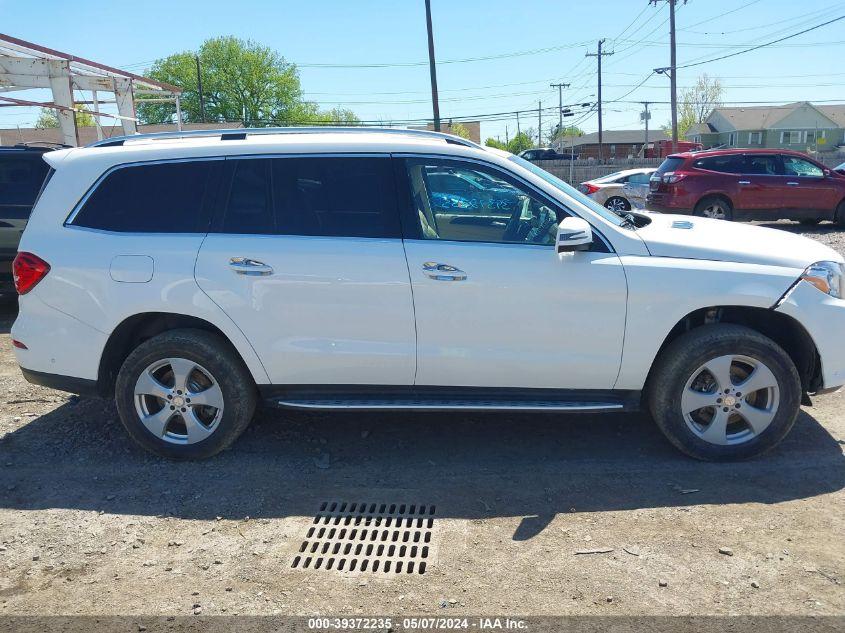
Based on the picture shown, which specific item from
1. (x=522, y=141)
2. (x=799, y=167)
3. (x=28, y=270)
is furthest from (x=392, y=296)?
(x=522, y=141)

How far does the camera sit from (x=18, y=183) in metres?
7.62

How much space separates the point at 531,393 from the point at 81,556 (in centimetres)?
253

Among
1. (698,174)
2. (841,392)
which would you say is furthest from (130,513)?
(698,174)

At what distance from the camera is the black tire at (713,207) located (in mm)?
14289

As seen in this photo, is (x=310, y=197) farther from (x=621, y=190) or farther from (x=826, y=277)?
(x=621, y=190)

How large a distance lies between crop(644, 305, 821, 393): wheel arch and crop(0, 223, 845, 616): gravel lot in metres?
0.54

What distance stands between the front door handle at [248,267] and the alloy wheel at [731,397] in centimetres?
254

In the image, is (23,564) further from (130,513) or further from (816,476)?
(816,476)

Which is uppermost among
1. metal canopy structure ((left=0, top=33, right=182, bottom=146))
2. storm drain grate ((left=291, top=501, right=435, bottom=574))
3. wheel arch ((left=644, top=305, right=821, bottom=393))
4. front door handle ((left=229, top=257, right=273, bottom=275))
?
metal canopy structure ((left=0, top=33, right=182, bottom=146))

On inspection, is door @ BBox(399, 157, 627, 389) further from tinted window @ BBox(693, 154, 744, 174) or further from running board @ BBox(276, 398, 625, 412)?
tinted window @ BBox(693, 154, 744, 174)

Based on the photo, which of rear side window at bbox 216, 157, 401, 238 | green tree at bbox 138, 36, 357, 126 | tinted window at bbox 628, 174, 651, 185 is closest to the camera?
rear side window at bbox 216, 157, 401, 238

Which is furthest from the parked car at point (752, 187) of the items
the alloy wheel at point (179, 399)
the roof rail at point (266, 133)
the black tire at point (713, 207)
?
the alloy wheel at point (179, 399)

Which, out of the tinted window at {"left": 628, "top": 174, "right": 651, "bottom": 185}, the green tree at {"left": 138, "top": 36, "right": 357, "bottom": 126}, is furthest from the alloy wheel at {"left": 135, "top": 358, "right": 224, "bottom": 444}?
the green tree at {"left": 138, "top": 36, "right": 357, "bottom": 126}

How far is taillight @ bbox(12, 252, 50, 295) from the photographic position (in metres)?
4.11
